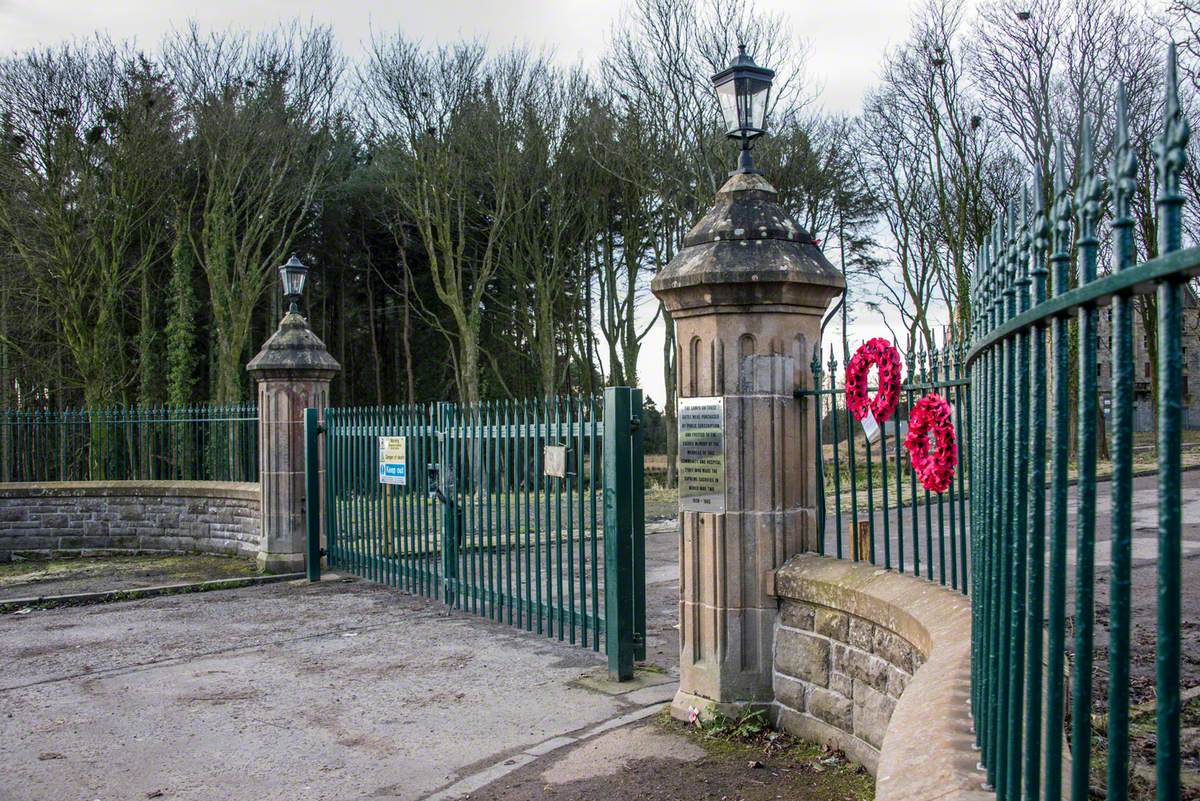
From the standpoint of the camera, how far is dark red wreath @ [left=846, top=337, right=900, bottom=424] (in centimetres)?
500

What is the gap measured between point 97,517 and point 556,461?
1065 cm

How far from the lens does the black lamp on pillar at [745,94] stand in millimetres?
5824

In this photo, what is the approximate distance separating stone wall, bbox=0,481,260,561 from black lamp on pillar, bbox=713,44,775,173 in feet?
36.3

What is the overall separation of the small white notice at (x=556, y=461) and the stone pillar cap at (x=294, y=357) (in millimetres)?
5608

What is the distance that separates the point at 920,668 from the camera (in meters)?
3.66

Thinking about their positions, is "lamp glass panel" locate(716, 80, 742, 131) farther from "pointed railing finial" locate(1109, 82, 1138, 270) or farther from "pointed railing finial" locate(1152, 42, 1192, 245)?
"pointed railing finial" locate(1152, 42, 1192, 245)

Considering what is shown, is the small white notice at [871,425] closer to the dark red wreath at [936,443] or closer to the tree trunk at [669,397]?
the dark red wreath at [936,443]

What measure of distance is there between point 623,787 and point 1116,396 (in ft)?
13.0

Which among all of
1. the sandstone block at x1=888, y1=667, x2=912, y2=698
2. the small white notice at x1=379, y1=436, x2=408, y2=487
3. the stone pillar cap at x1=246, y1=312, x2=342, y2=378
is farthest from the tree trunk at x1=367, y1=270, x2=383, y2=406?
the sandstone block at x1=888, y1=667, x2=912, y2=698

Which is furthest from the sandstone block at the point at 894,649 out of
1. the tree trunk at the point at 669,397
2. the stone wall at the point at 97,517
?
the tree trunk at the point at 669,397

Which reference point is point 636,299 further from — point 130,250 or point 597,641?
point 597,641

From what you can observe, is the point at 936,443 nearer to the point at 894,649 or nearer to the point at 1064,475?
the point at 894,649

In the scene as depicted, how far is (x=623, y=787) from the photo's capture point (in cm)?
491

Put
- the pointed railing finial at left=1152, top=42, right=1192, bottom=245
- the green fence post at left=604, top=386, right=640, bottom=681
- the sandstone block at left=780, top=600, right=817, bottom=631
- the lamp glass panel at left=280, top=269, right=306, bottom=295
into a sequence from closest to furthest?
the pointed railing finial at left=1152, top=42, right=1192, bottom=245
the sandstone block at left=780, top=600, right=817, bottom=631
the green fence post at left=604, top=386, right=640, bottom=681
the lamp glass panel at left=280, top=269, right=306, bottom=295
